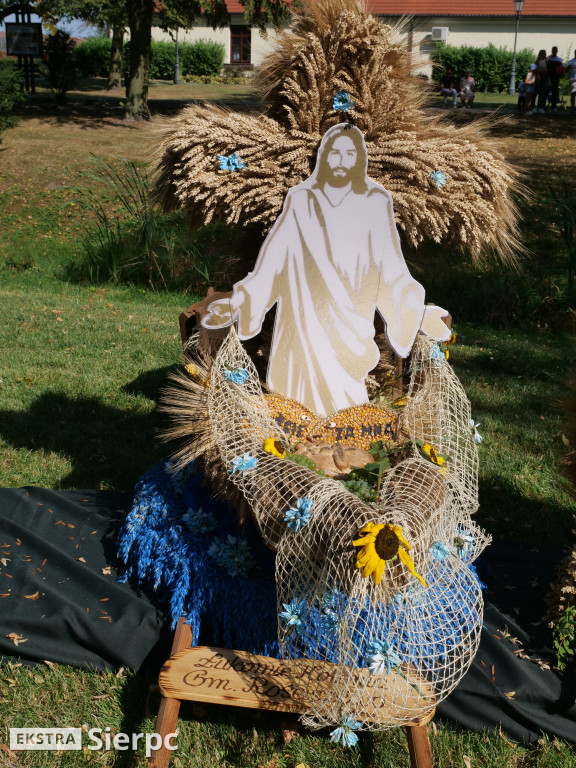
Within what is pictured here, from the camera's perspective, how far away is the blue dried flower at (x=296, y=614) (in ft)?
7.11

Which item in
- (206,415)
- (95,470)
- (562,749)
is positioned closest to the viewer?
(562,749)

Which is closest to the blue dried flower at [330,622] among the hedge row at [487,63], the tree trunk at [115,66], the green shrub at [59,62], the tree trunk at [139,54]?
the tree trunk at [139,54]

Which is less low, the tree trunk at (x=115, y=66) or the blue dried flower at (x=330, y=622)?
the tree trunk at (x=115, y=66)

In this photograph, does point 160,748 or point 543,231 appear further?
point 543,231

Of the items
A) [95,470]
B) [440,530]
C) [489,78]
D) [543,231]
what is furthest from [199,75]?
[440,530]

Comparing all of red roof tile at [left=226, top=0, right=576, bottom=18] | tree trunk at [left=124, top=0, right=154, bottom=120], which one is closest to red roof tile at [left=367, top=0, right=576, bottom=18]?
red roof tile at [left=226, top=0, right=576, bottom=18]

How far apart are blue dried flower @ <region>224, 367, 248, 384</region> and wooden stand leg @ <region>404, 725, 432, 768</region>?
1.37m

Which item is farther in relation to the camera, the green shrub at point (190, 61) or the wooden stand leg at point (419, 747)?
the green shrub at point (190, 61)

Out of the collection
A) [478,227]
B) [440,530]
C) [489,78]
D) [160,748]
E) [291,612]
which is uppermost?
[489,78]

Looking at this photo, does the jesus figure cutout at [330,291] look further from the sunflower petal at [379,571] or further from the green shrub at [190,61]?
the green shrub at [190,61]

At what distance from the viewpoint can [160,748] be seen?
2.24 metres

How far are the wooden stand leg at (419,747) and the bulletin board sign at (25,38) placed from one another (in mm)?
19183

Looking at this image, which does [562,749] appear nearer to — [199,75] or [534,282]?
[534,282]

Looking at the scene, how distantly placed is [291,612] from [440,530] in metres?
0.53
